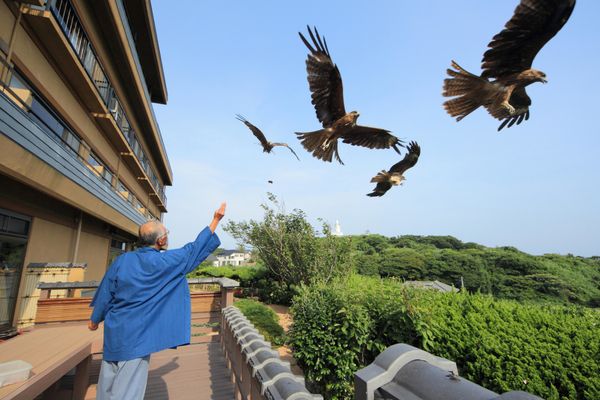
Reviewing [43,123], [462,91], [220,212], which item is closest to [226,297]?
[220,212]

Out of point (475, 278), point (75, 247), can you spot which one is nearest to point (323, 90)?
point (75, 247)

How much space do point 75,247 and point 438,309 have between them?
34.6ft

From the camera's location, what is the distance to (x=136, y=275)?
2146 millimetres

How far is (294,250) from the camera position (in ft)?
56.7

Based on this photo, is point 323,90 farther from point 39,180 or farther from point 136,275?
point 39,180

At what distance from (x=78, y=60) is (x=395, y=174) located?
8.52m

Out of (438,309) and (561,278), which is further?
(561,278)

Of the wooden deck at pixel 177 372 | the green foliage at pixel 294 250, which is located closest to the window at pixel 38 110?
the wooden deck at pixel 177 372

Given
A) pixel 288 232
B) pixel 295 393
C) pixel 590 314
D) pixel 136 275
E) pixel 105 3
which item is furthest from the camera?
pixel 288 232

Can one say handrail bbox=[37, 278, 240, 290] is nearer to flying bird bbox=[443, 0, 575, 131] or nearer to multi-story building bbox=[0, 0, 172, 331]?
multi-story building bbox=[0, 0, 172, 331]

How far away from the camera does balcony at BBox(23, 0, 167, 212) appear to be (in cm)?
644

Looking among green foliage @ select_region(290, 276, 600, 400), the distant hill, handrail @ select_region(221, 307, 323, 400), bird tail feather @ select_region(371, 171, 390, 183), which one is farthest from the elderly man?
the distant hill

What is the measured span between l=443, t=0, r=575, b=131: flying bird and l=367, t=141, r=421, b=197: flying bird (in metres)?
1.05

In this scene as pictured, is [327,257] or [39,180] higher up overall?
[39,180]
